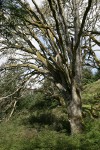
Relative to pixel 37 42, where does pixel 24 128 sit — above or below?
below

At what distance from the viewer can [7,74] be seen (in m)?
18.5

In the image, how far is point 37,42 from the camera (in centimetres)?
1820

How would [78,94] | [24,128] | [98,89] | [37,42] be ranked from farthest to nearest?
[98,89], [24,128], [37,42], [78,94]

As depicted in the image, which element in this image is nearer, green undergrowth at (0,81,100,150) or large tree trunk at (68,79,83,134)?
green undergrowth at (0,81,100,150)

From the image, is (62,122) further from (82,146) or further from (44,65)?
(82,146)

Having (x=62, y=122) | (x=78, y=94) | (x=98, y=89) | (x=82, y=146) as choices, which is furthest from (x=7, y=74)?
(x=98, y=89)

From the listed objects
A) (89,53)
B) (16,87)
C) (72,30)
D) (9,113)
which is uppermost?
(72,30)

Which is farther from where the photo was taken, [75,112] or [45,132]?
[45,132]

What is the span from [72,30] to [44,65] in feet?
10.9

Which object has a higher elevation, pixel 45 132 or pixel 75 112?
pixel 75 112

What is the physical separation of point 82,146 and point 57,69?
5.69m

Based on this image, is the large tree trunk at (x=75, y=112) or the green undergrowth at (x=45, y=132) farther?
the large tree trunk at (x=75, y=112)

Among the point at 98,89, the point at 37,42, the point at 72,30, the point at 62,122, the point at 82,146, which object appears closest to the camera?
the point at 82,146

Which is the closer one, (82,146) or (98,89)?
(82,146)
